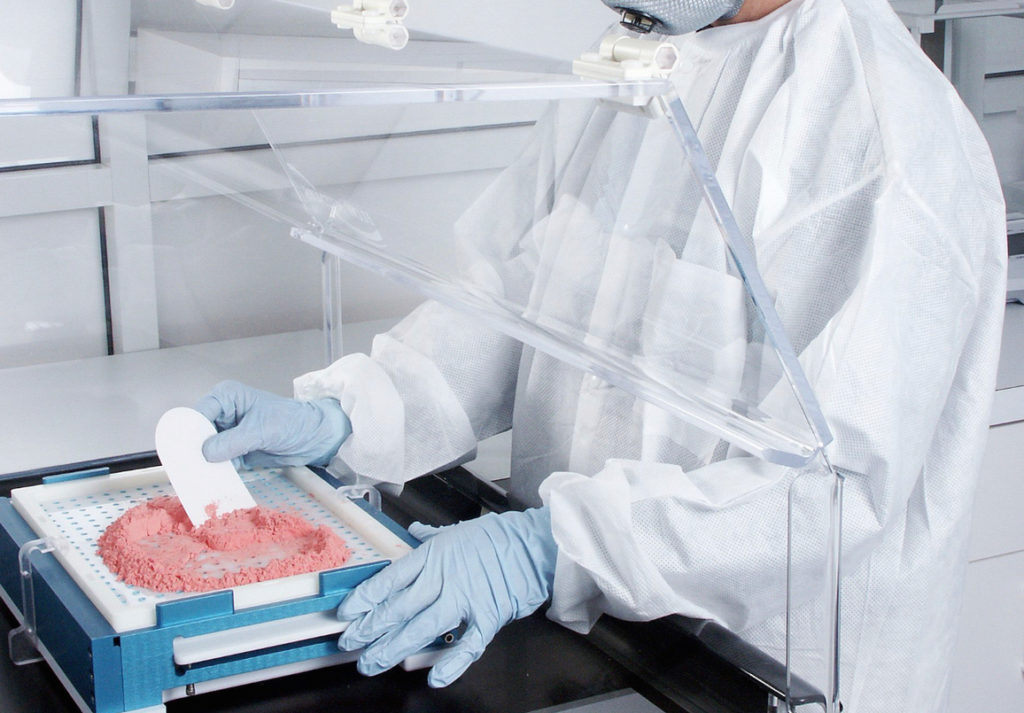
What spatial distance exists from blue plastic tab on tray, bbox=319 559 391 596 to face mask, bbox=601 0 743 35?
535mm

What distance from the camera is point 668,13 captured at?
0.95 m

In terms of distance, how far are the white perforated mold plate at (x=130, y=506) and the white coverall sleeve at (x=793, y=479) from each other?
0.20 meters

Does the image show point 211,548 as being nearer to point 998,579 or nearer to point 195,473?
point 195,473

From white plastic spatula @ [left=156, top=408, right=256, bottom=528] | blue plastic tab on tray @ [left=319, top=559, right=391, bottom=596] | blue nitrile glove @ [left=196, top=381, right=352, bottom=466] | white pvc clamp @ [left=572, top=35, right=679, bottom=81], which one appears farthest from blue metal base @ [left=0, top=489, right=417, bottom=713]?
white pvc clamp @ [left=572, top=35, right=679, bottom=81]

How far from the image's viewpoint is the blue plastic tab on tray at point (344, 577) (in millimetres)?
988

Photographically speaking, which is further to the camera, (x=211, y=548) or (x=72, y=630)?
(x=211, y=548)

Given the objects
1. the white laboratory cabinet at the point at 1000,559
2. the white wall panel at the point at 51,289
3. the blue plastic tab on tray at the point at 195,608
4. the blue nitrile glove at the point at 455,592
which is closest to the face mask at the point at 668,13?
the blue nitrile glove at the point at 455,592

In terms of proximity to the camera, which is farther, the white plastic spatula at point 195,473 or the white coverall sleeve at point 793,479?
the white plastic spatula at point 195,473

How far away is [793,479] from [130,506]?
71cm

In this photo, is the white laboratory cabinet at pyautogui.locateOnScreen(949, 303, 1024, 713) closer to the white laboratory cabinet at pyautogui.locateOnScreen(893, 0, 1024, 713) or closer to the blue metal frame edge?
the white laboratory cabinet at pyautogui.locateOnScreen(893, 0, 1024, 713)

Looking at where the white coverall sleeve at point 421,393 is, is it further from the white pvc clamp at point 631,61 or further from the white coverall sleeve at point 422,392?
the white pvc clamp at point 631,61

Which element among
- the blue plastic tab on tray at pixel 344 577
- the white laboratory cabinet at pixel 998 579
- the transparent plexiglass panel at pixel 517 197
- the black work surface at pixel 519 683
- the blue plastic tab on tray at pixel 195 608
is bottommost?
the white laboratory cabinet at pixel 998 579

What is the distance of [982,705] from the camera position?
206 cm

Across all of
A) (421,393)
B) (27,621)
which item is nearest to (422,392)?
(421,393)
